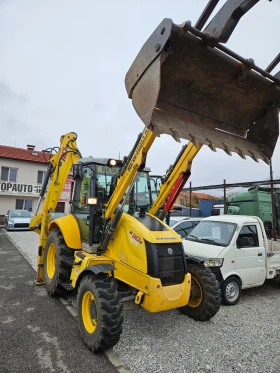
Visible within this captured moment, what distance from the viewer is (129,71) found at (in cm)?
259

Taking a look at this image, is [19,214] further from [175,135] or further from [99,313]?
[175,135]

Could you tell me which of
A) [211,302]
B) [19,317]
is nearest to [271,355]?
[211,302]

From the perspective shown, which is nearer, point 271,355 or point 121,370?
point 121,370

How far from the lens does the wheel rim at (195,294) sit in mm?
4203

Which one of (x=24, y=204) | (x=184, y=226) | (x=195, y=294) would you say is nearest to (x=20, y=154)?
(x=24, y=204)

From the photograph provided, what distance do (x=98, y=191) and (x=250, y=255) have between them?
3.56 m

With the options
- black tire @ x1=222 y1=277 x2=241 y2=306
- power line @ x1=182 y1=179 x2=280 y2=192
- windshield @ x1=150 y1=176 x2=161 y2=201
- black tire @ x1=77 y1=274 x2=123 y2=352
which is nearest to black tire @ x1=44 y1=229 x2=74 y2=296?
black tire @ x1=77 y1=274 x2=123 y2=352

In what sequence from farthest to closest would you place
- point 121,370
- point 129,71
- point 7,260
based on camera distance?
point 7,260 → point 121,370 → point 129,71

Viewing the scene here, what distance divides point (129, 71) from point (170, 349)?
3.45 meters

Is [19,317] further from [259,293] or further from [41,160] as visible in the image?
[41,160]

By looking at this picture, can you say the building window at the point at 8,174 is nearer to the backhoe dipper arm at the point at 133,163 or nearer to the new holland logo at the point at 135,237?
the backhoe dipper arm at the point at 133,163

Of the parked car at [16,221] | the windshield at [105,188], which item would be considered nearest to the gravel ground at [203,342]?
the windshield at [105,188]

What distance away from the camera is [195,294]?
4258 millimetres

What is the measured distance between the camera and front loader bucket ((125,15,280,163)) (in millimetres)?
2330
